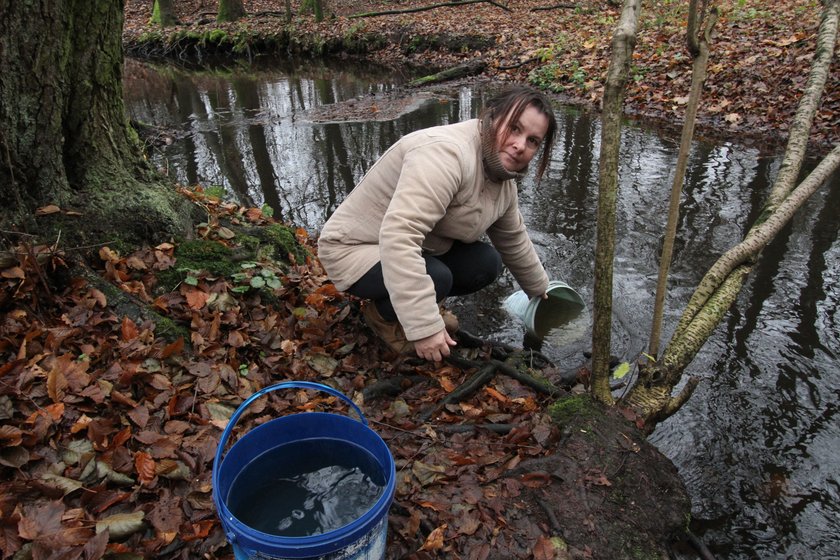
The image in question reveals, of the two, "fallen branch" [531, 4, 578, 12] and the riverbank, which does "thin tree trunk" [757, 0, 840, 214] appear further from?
"fallen branch" [531, 4, 578, 12]

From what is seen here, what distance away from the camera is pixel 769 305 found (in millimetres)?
3852

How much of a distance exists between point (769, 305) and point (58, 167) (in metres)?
4.47

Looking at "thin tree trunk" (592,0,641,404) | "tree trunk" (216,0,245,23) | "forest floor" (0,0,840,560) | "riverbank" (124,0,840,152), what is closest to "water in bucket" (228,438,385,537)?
"forest floor" (0,0,840,560)

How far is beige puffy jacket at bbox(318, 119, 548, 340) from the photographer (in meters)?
2.30

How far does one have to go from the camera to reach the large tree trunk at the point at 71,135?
242 cm

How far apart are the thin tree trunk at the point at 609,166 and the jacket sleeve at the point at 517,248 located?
0.76m

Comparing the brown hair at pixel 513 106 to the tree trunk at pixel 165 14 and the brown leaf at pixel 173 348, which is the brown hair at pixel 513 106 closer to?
the brown leaf at pixel 173 348

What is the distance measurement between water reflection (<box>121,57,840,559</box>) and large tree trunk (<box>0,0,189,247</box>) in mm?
2211

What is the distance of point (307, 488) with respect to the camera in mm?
1974

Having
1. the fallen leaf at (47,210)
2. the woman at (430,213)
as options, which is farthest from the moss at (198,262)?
the woman at (430,213)

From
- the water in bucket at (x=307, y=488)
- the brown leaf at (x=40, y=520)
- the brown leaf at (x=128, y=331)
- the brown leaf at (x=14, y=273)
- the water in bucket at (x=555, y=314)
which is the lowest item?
the water in bucket at (x=555, y=314)

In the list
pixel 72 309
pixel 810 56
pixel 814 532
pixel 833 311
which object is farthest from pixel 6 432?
pixel 810 56

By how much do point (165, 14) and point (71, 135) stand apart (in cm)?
2276

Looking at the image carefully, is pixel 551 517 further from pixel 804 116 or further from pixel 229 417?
pixel 804 116
